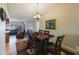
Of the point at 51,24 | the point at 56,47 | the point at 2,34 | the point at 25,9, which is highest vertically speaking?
the point at 25,9

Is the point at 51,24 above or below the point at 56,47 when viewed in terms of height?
above

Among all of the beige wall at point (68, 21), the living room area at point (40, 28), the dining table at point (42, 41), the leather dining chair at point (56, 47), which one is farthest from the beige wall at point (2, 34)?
the leather dining chair at point (56, 47)

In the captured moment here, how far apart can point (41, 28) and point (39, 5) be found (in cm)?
33

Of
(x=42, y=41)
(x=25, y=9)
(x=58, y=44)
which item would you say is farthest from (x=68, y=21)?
(x=25, y=9)

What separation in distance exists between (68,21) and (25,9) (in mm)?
637

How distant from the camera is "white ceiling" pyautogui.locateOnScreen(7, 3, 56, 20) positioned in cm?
168

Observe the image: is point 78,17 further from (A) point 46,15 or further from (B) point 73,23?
(A) point 46,15

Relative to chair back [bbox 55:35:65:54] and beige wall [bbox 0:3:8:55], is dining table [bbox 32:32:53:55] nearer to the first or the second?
chair back [bbox 55:35:65:54]

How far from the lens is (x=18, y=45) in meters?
1.68

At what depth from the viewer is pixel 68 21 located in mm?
1668

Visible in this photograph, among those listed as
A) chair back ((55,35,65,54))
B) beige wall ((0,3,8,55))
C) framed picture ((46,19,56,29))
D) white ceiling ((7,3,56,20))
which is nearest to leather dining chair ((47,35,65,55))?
chair back ((55,35,65,54))

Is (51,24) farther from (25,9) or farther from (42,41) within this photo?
(25,9)
